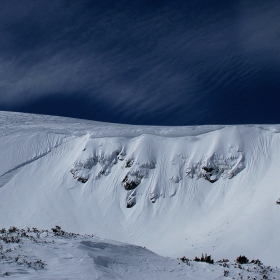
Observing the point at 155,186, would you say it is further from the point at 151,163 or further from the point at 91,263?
the point at 91,263

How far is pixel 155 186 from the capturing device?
37469 mm

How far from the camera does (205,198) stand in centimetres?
3509

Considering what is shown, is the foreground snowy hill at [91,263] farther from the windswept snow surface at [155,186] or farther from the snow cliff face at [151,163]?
the snow cliff face at [151,163]

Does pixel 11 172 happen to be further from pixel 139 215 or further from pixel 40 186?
pixel 139 215

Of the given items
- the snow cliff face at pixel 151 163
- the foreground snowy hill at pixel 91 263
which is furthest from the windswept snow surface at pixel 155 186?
the foreground snowy hill at pixel 91 263

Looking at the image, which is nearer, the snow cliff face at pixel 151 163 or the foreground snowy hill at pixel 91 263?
the foreground snowy hill at pixel 91 263

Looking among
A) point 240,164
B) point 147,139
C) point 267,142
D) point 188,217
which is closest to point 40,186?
point 147,139

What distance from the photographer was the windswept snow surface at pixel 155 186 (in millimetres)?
29453

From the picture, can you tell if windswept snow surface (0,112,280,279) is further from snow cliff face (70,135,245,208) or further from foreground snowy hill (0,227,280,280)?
foreground snowy hill (0,227,280,280)

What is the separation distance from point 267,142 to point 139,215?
1485 centimetres

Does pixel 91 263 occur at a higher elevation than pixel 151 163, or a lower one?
lower

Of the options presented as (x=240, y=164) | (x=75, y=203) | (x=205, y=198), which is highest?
(x=240, y=164)

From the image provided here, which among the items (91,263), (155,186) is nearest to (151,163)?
(155,186)

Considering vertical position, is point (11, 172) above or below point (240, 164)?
below
